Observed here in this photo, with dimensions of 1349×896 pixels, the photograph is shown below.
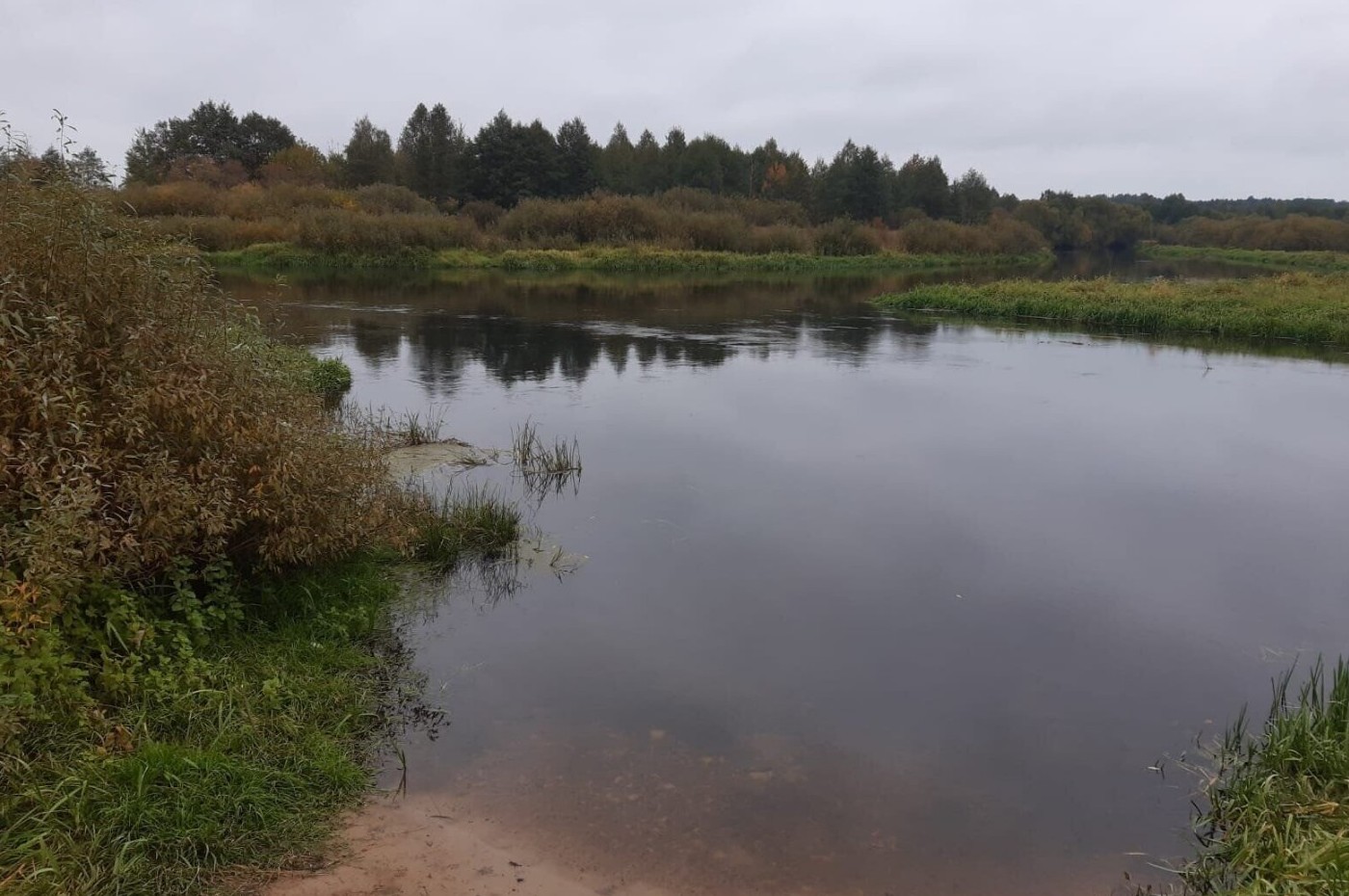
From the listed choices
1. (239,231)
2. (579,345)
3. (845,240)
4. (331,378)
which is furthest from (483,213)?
(331,378)

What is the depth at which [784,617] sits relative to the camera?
314 inches

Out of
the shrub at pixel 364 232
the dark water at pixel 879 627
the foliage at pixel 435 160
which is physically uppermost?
the foliage at pixel 435 160

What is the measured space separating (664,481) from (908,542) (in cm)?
334

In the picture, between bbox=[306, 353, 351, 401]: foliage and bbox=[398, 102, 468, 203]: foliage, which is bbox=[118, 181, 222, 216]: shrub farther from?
bbox=[306, 353, 351, 401]: foliage

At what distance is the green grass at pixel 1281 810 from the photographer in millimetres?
4211

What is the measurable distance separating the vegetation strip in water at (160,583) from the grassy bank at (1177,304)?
28.3 m

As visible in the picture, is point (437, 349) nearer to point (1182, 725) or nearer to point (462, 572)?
point (462, 572)

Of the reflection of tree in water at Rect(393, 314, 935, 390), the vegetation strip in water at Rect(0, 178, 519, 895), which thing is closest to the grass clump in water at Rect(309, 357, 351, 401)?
the reflection of tree in water at Rect(393, 314, 935, 390)

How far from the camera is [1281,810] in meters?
4.95

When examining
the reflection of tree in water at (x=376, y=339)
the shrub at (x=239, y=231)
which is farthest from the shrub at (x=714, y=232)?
the reflection of tree in water at (x=376, y=339)

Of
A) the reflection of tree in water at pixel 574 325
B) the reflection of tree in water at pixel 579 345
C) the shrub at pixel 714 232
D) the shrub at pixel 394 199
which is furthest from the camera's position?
the shrub at pixel 714 232

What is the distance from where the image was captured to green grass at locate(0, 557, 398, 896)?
4.04 meters

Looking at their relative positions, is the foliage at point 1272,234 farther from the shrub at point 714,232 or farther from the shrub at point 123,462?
the shrub at point 123,462

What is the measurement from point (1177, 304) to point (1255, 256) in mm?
60368
